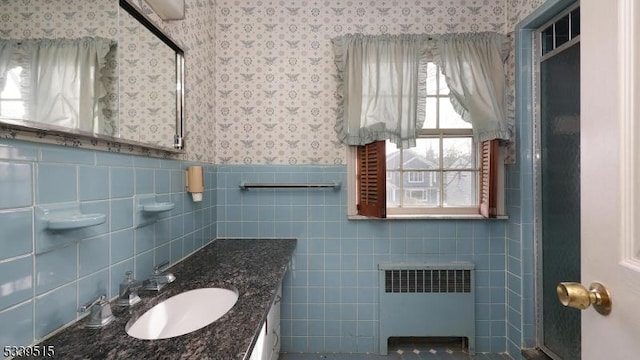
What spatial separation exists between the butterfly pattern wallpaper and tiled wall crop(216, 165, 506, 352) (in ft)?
0.66

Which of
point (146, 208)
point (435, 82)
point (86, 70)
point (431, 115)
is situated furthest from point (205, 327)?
point (435, 82)

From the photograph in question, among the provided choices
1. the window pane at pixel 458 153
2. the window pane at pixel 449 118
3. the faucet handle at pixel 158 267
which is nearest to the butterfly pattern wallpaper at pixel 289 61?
the window pane at pixel 449 118

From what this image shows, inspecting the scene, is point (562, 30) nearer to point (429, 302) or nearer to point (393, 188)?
point (393, 188)

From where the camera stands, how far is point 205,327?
865mm

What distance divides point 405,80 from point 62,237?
204 cm

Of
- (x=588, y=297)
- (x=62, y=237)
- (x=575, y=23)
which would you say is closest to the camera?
(x=588, y=297)

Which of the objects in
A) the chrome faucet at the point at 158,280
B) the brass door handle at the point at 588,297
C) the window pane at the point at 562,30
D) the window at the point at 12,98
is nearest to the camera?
the brass door handle at the point at 588,297

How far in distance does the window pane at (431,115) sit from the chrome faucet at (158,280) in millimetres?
1953

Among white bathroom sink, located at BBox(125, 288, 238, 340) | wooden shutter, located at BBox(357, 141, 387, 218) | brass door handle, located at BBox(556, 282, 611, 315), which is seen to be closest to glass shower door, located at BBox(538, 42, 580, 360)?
wooden shutter, located at BBox(357, 141, 387, 218)

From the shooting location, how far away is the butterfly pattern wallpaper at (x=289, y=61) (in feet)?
6.85

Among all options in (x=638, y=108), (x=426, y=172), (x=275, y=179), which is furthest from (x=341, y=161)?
(x=638, y=108)

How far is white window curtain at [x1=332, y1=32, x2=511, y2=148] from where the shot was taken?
198cm

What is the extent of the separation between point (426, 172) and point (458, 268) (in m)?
0.75

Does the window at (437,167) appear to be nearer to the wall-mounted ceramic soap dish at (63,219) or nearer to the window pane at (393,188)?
the window pane at (393,188)
